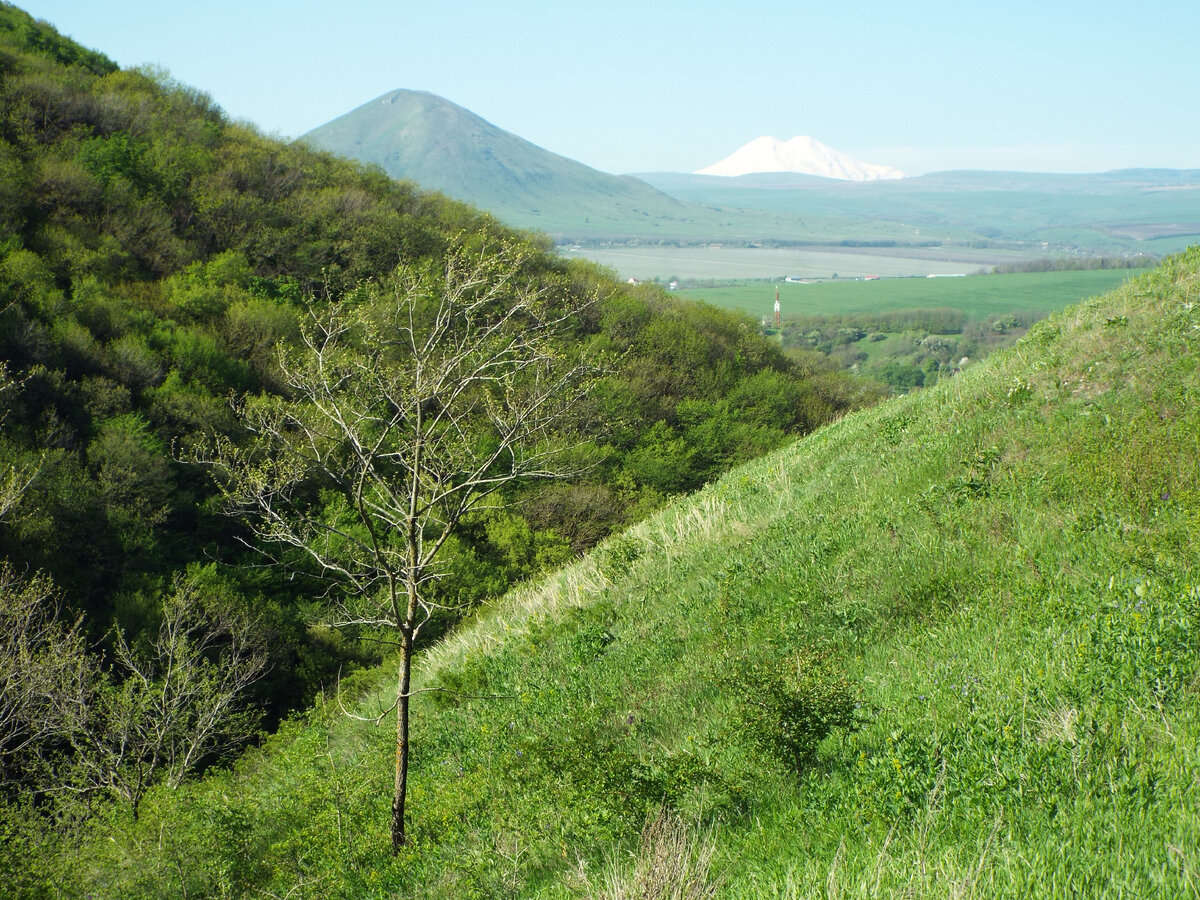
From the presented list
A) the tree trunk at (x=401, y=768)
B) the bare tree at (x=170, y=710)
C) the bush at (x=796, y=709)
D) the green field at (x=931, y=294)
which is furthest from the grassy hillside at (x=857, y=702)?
the green field at (x=931, y=294)

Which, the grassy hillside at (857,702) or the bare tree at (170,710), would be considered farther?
the bare tree at (170,710)

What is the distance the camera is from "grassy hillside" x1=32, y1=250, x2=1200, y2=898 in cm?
323

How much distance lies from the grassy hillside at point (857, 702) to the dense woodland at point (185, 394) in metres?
3.34

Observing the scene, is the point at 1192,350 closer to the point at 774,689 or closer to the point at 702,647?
the point at 702,647

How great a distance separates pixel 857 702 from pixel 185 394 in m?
29.8

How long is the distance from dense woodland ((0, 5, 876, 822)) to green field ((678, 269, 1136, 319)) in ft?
209

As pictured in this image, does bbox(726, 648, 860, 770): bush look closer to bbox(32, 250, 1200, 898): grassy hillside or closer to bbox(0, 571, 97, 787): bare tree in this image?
bbox(32, 250, 1200, 898): grassy hillside

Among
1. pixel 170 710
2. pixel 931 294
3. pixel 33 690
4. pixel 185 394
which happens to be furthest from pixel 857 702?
pixel 931 294

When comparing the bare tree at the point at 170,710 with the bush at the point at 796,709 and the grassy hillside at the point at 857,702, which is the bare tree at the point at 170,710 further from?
the bush at the point at 796,709

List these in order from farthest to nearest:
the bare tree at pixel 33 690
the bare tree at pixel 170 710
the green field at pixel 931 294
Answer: the green field at pixel 931 294 < the bare tree at pixel 33 690 < the bare tree at pixel 170 710

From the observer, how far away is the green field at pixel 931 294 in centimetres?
10669

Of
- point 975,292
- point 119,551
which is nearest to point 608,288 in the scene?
point 119,551

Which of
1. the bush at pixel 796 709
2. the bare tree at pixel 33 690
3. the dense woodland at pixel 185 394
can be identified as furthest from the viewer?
the dense woodland at pixel 185 394

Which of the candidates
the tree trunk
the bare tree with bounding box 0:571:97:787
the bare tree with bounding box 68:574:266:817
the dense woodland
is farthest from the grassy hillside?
the bare tree with bounding box 0:571:97:787
